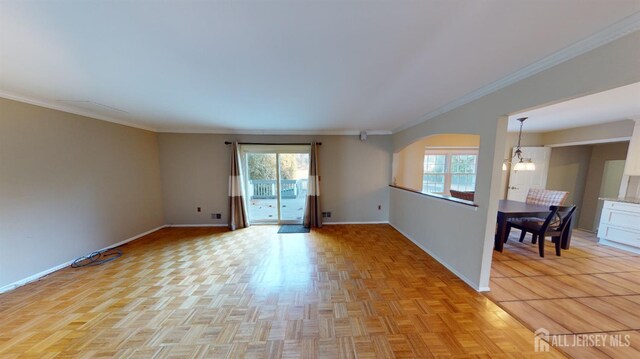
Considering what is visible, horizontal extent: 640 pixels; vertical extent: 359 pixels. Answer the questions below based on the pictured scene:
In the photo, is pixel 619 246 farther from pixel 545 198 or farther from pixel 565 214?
pixel 565 214

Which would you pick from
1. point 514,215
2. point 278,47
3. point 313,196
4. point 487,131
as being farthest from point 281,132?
point 514,215

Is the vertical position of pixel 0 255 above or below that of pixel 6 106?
below

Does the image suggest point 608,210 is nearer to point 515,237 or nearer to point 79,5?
point 515,237

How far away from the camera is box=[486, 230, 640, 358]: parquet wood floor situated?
171 centimetres

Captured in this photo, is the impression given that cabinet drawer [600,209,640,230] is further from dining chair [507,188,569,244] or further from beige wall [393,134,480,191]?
beige wall [393,134,480,191]

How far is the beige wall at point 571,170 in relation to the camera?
477 cm

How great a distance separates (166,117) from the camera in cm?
335

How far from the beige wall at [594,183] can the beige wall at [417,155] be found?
2623 millimetres

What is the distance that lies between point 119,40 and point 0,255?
119 inches

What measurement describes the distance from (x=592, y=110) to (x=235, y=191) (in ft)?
21.1

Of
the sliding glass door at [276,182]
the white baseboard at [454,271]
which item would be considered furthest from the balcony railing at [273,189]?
the white baseboard at [454,271]

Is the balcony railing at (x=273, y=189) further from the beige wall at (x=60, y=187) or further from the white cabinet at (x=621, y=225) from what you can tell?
the white cabinet at (x=621, y=225)

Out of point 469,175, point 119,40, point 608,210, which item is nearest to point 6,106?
point 119,40

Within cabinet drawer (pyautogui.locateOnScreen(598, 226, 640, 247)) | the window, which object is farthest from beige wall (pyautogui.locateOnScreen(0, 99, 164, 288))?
cabinet drawer (pyautogui.locateOnScreen(598, 226, 640, 247))
